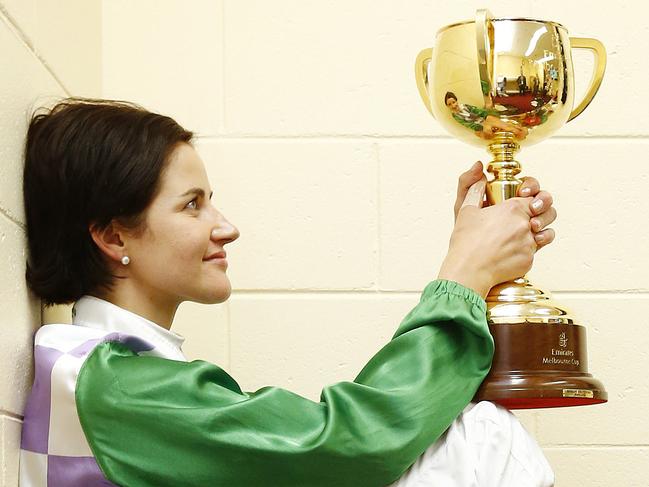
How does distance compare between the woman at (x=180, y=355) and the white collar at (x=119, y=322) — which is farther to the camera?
the white collar at (x=119, y=322)

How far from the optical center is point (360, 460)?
4.50 ft

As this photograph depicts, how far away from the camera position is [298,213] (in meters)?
2.07

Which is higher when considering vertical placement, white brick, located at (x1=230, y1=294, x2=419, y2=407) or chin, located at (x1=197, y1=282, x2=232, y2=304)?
chin, located at (x1=197, y1=282, x2=232, y2=304)

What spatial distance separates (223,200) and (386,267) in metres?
0.30

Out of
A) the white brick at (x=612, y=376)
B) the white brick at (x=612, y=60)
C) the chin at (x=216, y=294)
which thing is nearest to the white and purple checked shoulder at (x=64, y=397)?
the chin at (x=216, y=294)

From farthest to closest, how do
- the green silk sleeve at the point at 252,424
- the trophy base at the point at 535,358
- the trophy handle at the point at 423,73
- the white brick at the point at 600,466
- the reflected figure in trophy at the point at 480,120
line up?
the white brick at the point at 600,466
the trophy handle at the point at 423,73
the reflected figure in trophy at the point at 480,120
the trophy base at the point at 535,358
the green silk sleeve at the point at 252,424

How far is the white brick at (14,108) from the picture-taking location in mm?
1438

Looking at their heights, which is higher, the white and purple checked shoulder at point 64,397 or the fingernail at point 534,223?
the fingernail at point 534,223

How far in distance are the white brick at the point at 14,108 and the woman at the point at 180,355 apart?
31 mm

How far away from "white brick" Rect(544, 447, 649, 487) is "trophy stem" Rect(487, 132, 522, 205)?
651 millimetres

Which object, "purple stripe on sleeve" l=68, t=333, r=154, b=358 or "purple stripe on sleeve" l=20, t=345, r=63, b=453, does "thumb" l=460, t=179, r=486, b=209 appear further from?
"purple stripe on sleeve" l=20, t=345, r=63, b=453

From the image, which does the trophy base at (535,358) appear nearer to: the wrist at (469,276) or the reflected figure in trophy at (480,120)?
the wrist at (469,276)

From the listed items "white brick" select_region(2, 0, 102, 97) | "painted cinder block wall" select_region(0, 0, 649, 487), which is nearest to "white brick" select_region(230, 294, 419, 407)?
"painted cinder block wall" select_region(0, 0, 649, 487)

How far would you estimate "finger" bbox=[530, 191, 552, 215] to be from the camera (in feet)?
5.07
